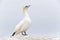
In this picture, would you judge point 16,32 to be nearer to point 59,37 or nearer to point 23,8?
point 23,8

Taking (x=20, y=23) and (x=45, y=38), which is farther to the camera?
(x=20, y=23)

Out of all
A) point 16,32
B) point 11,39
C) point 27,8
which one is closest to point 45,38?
point 11,39

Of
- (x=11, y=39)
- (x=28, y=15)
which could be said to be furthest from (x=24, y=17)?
(x=11, y=39)

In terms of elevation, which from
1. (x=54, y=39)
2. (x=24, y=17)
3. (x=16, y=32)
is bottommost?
(x=54, y=39)

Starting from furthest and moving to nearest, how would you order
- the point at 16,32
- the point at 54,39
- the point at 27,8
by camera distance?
the point at 27,8, the point at 16,32, the point at 54,39

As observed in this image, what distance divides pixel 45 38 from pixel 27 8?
943 mm

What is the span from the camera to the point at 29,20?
11.6 feet

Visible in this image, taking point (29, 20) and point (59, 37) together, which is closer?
point (59, 37)

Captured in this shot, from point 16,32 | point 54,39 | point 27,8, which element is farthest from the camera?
point 27,8

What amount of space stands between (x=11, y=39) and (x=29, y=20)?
30.4 inches

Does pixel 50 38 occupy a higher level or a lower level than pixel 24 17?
lower

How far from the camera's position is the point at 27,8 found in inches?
143

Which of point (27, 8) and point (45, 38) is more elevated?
point (27, 8)

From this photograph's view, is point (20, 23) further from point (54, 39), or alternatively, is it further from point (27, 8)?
point (54, 39)
